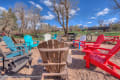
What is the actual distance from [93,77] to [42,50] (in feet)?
6.36

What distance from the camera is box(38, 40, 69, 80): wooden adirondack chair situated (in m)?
A: 1.33

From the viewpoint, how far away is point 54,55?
140 cm

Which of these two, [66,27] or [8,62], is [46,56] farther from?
[66,27]

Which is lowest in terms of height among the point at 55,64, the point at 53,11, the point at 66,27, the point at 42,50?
the point at 55,64

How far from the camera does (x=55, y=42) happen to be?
4.33 feet

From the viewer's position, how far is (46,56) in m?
1.41

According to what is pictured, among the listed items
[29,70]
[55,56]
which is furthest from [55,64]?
[29,70]

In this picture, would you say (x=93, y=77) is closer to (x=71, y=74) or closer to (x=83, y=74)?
(x=83, y=74)

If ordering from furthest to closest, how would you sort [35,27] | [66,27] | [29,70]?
[35,27], [66,27], [29,70]

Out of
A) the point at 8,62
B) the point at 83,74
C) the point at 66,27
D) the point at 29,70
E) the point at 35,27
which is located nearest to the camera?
the point at 8,62

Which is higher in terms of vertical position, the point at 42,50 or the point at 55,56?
the point at 42,50

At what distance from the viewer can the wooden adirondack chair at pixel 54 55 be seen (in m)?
1.33

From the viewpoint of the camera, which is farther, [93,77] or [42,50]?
[93,77]

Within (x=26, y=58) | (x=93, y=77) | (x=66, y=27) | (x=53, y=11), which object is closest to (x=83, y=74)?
(x=93, y=77)
